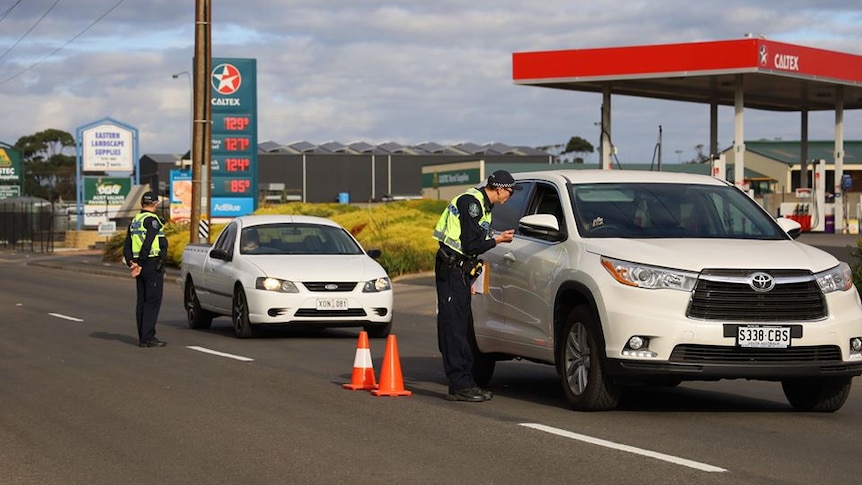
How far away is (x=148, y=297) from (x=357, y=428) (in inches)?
296

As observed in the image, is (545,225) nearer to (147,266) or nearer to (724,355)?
(724,355)

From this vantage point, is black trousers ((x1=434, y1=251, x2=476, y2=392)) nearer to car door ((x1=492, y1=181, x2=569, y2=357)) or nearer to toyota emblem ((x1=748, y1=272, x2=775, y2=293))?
car door ((x1=492, y1=181, x2=569, y2=357))

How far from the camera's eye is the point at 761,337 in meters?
9.85

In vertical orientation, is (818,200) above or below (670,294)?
above

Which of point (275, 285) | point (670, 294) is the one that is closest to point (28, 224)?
point (275, 285)

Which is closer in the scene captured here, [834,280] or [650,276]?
[650,276]

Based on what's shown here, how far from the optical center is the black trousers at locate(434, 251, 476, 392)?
36.4 ft

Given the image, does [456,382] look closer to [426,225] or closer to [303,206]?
[426,225]

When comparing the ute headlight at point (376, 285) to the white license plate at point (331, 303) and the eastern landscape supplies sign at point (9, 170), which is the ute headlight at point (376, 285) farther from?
the eastern landscape supplies sign at point (9, 170)

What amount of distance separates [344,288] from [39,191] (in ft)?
435

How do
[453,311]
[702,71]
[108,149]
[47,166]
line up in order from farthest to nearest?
[47,166] → [108,149] → [702,71] → [453,311]

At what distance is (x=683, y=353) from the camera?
32.4 ft

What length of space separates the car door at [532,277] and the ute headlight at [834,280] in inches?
76.5

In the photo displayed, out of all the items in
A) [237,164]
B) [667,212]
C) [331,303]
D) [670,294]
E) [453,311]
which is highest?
[237,164]
